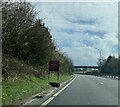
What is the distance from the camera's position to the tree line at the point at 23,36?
866 inches

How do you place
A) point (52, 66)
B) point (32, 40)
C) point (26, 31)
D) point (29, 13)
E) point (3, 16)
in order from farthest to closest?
point (52, 66) → point (32, 40) → point (26, 31) → point (29, 13) → point (3, 16)

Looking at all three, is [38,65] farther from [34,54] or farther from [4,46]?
[4,46]

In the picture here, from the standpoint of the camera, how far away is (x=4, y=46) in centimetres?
2355

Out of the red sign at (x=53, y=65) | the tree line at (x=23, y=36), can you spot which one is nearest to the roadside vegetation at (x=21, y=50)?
the tree line at (x=23, y=36)

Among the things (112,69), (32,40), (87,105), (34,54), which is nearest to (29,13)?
(32,40)

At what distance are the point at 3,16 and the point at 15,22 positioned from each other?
4.08 m

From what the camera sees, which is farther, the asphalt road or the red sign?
the red sign

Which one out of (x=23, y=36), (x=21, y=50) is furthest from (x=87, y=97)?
(x=21, y=50)

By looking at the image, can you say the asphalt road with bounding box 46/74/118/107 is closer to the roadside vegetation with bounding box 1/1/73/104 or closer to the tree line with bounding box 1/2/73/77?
the roadside vegetation with bounding box 1/1/73/104

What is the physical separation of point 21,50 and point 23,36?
203cm

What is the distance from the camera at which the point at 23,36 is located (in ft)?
99.8

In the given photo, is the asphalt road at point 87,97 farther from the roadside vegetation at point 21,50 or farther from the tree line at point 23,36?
the tree line at point 23,36

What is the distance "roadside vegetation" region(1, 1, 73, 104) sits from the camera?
1942 cm

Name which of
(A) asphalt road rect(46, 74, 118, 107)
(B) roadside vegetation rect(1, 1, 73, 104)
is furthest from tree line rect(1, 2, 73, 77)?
(A) asphalt road rect(46, 74, 118, 107)
